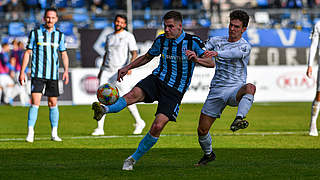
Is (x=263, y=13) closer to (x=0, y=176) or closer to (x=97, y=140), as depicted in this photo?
(x=97, y=140)

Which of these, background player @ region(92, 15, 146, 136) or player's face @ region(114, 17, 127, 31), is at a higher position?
player's face @ region(114, 17, 127, 31)

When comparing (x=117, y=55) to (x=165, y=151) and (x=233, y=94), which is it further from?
(x=233, y=94)

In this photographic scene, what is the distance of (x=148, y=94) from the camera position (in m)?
7.35

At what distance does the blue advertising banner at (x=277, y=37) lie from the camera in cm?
2391

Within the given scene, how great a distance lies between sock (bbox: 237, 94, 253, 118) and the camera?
6980 millimetres

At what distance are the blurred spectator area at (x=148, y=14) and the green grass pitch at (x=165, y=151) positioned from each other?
953 cm

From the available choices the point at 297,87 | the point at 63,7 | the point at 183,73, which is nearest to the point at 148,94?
the point at 183,73

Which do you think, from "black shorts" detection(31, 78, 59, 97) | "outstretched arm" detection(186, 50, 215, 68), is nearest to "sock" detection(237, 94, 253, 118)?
"outstretched arm" detection(186, 50, 215, 68)

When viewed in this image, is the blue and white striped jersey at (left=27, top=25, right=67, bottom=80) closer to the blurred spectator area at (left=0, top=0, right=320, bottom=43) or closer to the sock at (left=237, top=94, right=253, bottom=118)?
the sock at (left=237, top=94, right=253, bottom=118)

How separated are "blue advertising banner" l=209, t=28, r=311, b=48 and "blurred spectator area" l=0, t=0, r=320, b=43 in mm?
1103

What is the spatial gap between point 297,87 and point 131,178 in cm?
1619

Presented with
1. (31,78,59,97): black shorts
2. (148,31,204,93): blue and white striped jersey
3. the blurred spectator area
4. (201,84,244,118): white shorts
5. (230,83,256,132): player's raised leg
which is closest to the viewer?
(230,83,256,132): player's raised leg

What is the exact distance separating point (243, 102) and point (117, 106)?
1367mm

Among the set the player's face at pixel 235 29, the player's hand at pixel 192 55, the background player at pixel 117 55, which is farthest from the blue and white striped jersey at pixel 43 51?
the player's hand at pixel 192 55
